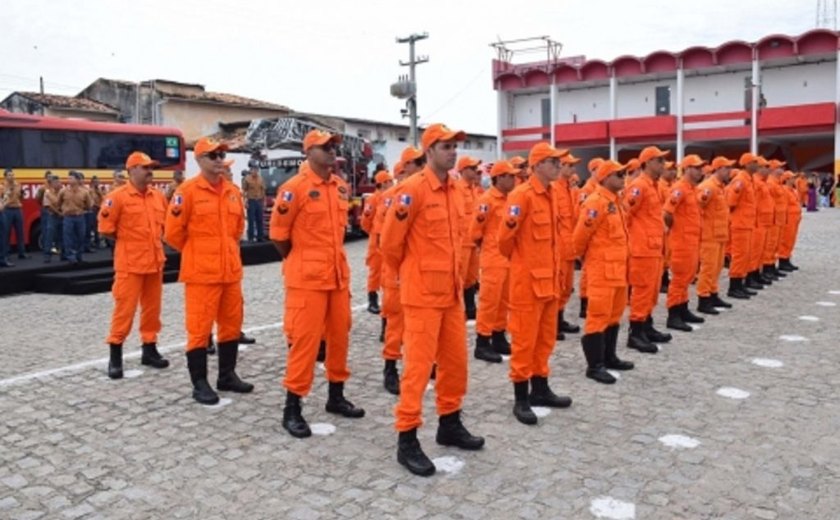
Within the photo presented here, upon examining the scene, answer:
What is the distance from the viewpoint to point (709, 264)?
903 centimetres

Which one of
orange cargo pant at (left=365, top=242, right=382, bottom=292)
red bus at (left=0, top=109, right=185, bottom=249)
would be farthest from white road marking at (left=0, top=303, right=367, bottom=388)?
red bus at (left=0, top=109, right=185, bottom=249)

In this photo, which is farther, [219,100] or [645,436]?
[219,100]

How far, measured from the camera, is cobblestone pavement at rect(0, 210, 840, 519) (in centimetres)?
385

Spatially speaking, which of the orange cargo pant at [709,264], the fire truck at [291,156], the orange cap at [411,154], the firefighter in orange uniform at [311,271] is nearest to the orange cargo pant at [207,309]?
the firefighter in orange uniform at [311,271]

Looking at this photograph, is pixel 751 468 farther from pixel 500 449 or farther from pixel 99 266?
pixel 99 266

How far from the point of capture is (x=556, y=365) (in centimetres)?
675

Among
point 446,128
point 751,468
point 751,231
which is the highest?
point 446,128

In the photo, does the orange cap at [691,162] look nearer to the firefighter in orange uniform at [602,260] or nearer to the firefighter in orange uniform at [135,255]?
the firefighter in orange uniform at [602,260]

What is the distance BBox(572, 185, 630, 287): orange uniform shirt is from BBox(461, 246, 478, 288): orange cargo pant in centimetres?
183

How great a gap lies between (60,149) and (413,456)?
15.6 metres

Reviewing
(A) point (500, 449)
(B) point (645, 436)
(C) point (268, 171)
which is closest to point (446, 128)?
(A) point (500, 449)

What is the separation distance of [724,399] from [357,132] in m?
40.1

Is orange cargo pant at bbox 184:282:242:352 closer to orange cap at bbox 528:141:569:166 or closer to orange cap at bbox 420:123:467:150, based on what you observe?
orange cap at bbox 420:123:467:150

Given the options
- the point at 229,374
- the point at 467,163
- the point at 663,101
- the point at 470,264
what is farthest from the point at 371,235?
the point at 663,101
